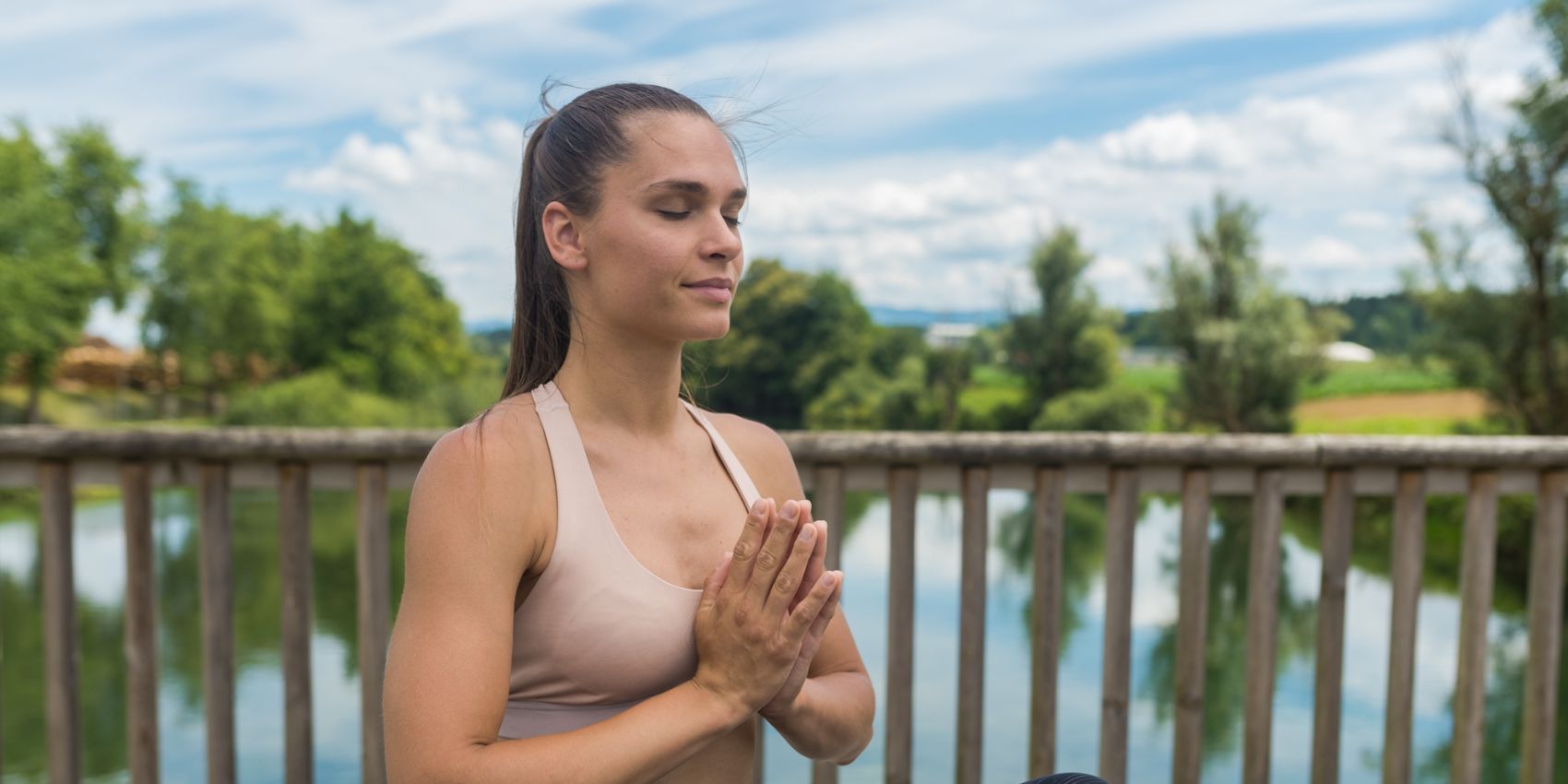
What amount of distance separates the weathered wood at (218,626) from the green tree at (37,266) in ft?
83.9

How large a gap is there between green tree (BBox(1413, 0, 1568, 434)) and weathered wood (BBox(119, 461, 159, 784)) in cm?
1314

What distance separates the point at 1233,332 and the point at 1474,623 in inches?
703

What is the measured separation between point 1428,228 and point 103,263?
27931 mm

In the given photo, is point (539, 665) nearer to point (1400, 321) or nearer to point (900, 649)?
point (900, 649)

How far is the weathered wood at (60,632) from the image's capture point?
2053 mm

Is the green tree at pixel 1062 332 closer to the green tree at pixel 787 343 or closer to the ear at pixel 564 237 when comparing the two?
the green tree at pixel 787 343

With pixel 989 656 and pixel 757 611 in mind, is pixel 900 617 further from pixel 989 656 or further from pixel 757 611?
pixel 989 656

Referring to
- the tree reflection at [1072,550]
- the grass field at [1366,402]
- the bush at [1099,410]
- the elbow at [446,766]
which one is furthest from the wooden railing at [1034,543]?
the bush at [1099,410]

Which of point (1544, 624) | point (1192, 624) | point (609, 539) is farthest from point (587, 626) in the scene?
point (1544, 624)

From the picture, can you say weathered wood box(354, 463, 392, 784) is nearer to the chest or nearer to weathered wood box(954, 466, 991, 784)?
weathered wood box(954, 466, 991, 784)

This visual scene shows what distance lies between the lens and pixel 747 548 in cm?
87

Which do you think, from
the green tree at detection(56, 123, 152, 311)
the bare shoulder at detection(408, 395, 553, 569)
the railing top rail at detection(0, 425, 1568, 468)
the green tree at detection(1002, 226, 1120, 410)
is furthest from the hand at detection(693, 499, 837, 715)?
the green tree at detection(56, 123, 152, 311)

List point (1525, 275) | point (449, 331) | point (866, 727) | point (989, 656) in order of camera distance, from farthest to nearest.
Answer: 1. point (449, 331)
2. point (989, 656)
3. point (1525, 275)
4. point (866, 727)

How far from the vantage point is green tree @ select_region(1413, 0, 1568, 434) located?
11.7 metres
